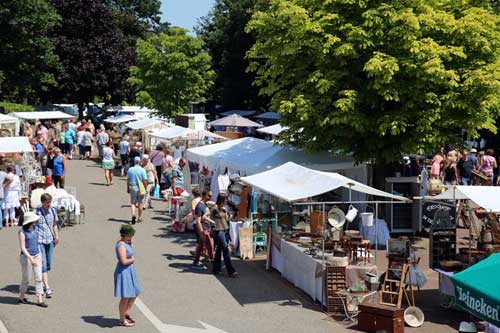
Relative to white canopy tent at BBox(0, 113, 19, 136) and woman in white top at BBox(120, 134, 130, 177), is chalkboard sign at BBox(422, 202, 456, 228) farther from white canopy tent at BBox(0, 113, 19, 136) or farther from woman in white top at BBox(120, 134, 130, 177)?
white canopy tent at BBox(0, 113, 19, 136)

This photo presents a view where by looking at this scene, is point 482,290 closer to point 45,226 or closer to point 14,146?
point 45,226

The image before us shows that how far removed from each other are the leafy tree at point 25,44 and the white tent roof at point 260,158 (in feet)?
87.7

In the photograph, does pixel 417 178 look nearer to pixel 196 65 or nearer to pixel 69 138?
pixel 69 138

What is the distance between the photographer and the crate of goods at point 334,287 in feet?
39.8

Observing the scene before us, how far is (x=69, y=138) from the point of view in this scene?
3394 cm

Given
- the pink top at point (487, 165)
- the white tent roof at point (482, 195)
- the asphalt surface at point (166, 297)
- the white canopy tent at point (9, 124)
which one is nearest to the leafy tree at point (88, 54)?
the white canopy tent at point (9, 124)

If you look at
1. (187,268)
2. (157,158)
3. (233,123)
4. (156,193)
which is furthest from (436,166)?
(233,123)

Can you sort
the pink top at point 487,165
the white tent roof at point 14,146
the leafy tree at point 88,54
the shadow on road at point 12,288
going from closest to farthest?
the shadow on road at point 12,288
the white tent roof at point 14,146
the pink top at point 487,165
the leafy tree at point 88,54

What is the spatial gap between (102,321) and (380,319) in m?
3.99

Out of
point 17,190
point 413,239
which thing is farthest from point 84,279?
point 413,239

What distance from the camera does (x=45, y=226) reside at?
1225cm

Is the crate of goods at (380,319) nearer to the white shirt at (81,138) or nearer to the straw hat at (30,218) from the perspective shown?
the straw hat at (30,218)

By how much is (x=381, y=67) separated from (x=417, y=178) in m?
4.97

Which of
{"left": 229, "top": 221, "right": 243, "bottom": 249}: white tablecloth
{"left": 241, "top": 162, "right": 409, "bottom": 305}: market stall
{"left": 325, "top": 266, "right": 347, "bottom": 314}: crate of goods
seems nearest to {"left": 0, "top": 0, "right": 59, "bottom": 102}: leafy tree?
{"left": 229, "top": 221, "right": 243, "bottom": 249}: white tablecloth
